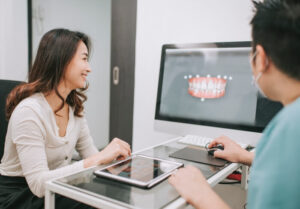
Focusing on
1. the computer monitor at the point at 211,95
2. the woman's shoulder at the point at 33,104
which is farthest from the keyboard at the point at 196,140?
the woman's shoulder at the point at 33,104

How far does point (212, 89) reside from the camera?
1.36 m

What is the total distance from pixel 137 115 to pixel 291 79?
4.48 ft

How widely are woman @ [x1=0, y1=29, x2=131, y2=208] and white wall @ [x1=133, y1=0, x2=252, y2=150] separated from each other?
54 centimetres

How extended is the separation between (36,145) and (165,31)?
110 centimetres

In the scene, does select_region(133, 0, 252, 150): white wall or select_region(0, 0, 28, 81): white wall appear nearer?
select_region(133, 0, 252, 150): white wall

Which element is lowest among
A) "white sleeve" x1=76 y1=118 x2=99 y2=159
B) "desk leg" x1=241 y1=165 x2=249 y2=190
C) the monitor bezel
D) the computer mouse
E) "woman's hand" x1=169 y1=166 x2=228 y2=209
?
"desk leg" x1=241 y1=165 x2=249 y2=190

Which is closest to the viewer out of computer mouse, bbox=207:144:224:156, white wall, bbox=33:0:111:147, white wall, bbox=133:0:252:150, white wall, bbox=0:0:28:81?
computer mouse, bbox=207:144:224:156

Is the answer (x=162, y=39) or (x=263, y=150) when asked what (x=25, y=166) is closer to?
(x=263, y=150)

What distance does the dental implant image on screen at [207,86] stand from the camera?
1343 mm

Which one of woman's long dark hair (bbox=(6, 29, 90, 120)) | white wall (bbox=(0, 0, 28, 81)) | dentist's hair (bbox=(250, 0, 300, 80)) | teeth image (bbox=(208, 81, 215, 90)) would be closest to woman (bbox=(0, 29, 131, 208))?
woman's long dark hair (bbox=(6, 29, 90, 120))

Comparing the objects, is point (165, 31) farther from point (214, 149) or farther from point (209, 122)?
point (214, 149)

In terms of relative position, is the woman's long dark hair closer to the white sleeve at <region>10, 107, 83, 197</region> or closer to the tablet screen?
the white sleeve at <region>10, 107, 83, 197</region>

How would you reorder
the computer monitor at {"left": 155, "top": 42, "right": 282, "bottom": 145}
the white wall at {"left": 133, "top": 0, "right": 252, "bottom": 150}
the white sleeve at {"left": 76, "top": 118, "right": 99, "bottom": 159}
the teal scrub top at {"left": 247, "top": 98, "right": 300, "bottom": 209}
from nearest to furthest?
the teal scrub top at {"left": 247, "top": 98, "right": 300, "bottom": 209}
the computer monitor at {"left": 155, "top": 42, "right": 282, "bottom": 145}
the white sleeve at {"left": 76, "top": 118, "right": 99, "bottom": 159}
the white wall at {"left": 133, "top": 0, "right": 252, "bottom": 150}

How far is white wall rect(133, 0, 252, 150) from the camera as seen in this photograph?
5.07 feet
